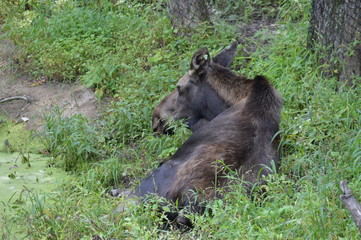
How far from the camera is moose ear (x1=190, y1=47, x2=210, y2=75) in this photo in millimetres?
6652

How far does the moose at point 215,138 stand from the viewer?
5297 mm

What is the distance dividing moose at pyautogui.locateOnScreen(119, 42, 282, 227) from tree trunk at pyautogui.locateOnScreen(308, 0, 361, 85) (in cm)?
142

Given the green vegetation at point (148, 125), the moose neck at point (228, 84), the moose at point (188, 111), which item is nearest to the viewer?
the green vegetation at point (148, 125)

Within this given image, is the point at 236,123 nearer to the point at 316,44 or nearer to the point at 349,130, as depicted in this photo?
the point at 349,130

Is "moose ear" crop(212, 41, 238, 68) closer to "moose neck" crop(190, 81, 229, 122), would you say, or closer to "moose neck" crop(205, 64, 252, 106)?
"moose neck" crop(205, 64, 252, 106)

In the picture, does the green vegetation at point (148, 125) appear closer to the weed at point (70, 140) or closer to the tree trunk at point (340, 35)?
the weed at point (70, 140)

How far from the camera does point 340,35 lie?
711 centimetres

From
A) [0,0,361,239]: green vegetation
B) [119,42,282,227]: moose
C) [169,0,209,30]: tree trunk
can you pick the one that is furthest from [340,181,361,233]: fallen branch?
[169,0,209,30]: tree trunk

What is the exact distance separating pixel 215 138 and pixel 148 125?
2249mm

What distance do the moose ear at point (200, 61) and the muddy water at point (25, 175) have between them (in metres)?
2.15

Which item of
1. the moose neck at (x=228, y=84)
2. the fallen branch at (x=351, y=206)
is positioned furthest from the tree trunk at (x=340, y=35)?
the fallen branch at (x=351, y=206)

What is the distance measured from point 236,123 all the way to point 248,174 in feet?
2.28

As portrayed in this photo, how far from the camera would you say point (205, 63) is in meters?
6.75

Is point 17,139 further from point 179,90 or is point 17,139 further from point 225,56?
point 225,56
